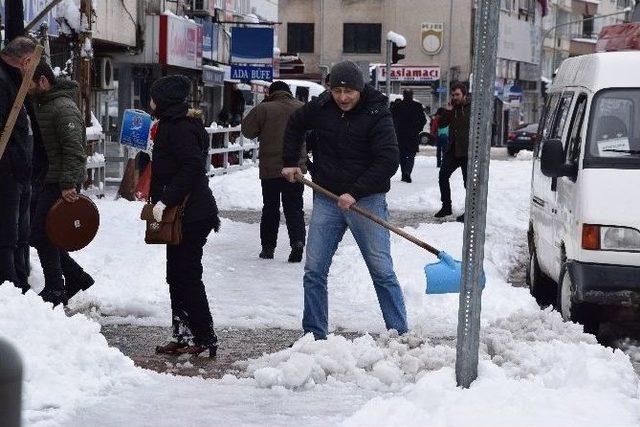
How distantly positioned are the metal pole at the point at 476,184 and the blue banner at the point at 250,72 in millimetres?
31289

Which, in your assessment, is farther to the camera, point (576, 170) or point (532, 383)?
point (576, 170)

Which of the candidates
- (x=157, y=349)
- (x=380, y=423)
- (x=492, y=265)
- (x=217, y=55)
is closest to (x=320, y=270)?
(x=157, y=349)

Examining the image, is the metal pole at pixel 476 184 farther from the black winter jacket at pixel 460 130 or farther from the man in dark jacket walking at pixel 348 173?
the black winter jacket at pixel 460 130

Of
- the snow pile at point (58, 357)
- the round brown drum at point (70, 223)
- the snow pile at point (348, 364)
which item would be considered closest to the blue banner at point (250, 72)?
the round brown drum at point (70, 223)

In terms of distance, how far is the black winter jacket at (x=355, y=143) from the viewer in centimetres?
812

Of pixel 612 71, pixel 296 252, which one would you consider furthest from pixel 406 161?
pixel 612 71

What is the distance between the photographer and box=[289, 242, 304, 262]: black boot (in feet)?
Result: 43.3

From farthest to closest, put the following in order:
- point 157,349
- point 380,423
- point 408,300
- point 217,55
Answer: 1. point 217,55
2. point 408,300
3. point 157,349
4. point 380,423

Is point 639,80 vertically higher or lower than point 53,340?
higher

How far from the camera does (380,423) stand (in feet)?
18.8

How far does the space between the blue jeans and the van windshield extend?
1.69 m

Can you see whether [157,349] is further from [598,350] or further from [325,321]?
[598,350]

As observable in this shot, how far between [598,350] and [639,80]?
10.6 ft

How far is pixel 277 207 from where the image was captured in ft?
45.3
